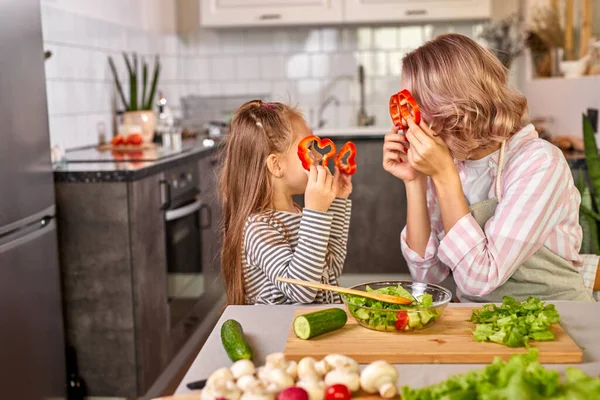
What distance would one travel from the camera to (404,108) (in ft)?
5.00

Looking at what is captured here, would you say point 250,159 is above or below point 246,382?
above

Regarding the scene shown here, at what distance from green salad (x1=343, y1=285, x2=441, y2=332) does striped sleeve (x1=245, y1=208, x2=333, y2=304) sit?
0.21m

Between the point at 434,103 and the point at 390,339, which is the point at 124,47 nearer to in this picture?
the point at 434,103

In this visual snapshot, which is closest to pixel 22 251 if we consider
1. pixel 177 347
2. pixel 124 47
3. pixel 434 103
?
pixel 177 347

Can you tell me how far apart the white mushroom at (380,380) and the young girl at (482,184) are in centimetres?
57

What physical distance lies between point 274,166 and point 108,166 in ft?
3.85

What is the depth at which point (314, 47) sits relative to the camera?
5156mm

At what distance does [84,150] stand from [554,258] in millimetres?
2599

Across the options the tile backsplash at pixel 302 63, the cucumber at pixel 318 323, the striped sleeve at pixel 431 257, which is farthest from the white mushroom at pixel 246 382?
the tile backsplash at pixel 302 63

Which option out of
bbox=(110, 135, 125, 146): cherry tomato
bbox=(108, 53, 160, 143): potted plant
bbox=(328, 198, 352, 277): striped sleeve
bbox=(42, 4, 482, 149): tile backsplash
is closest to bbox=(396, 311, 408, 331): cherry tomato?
bbox=(328, 198, 352, 277): striped sleeve

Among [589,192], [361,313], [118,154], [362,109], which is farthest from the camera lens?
[362,109]

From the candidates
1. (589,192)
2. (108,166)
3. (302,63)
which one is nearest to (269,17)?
(302,63)

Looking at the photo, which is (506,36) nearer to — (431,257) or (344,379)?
(431,257)

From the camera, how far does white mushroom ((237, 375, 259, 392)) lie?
94 cm
